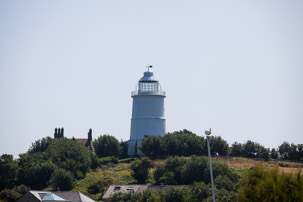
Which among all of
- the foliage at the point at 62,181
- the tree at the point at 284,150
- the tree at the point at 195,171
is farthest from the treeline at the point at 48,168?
the tree at the point at 284,150

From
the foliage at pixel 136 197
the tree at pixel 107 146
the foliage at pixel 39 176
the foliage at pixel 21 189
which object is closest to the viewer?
the foliage at pixel 136 197

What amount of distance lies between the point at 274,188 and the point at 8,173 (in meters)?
47.1

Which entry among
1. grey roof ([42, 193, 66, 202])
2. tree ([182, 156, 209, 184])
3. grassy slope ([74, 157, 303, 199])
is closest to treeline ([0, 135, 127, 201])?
grassy slope ([74, 157, 303, 199])

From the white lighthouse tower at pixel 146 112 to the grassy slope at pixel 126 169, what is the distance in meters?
8.01

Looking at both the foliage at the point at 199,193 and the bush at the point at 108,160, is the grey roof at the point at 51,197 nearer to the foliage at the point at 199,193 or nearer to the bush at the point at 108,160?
the foliage at the point at 199,193

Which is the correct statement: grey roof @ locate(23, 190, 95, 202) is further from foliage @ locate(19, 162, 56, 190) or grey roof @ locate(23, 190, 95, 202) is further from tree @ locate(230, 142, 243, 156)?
tree @ locate(230, 142, 243, 156)

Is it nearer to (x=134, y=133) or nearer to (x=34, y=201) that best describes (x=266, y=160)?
(x=134, y=133)

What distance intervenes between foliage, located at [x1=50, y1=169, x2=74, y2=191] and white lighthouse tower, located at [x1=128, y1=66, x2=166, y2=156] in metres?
20.5

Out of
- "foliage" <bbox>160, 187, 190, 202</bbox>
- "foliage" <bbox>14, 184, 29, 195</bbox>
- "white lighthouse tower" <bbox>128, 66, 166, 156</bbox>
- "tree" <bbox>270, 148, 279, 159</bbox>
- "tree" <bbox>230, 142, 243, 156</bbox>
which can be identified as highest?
"white lighthouse tower" <bbox>128, 66, 166, 156</bbox>

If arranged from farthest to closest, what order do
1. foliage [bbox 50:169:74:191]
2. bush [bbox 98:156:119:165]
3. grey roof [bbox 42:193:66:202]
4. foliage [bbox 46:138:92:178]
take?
bush [bbox 98:156:119:165] < foliage [bbox 46:138:92:178] < foliage [bbox 50:169:74:191] < grey roof [bbox 42:193:66:202]

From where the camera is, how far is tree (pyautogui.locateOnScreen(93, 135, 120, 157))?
9244cm

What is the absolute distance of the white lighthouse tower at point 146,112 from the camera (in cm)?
9119

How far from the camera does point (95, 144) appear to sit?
94.3 meters

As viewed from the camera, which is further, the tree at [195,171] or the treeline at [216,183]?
the tree at [195,171]
